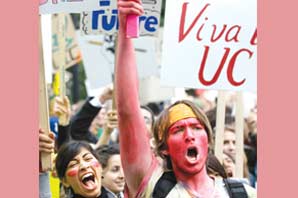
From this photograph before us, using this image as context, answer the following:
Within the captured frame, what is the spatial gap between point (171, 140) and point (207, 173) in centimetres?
26

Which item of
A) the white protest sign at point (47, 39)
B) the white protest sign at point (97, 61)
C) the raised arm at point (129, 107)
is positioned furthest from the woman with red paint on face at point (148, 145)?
the white protest sign at point (97, 61)

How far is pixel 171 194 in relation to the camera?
18.4 ft

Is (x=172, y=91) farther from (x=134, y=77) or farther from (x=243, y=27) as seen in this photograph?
(x=134, y=77)

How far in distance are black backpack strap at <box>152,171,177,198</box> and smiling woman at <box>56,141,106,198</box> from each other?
0.83 m

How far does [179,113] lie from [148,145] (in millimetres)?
245

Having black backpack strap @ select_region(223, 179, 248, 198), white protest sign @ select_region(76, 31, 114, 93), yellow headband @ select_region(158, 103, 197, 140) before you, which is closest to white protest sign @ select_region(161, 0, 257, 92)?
yellow headband @ select_region(158, 103, 197, 140)

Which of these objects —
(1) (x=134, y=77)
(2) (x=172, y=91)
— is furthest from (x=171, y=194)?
(2) (x=172, y=91)

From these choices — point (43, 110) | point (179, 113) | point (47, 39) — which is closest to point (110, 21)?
point (43, 110)

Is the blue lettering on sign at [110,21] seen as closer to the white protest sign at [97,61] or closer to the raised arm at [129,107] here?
the raised arm at [129,107]

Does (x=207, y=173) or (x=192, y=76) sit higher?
(x=192, y=76)

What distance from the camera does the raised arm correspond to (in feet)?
18.3

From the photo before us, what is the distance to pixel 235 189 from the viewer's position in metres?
5.73

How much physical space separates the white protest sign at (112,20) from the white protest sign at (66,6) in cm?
28

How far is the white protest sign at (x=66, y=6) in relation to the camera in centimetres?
632
